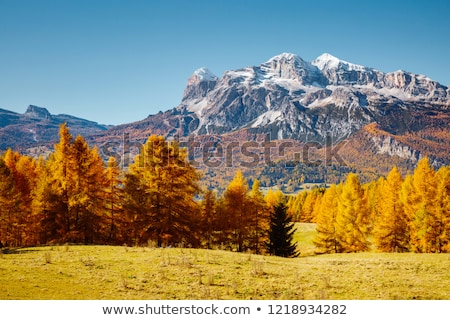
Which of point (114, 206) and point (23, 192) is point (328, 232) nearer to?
point (114, 206)

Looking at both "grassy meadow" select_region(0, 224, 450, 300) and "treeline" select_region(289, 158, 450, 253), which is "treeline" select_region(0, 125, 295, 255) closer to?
"grassy meadow" select_region(0, 224, 450, 300)

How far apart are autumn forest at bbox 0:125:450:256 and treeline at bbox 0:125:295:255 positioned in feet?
0.30

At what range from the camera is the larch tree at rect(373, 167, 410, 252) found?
146 feet

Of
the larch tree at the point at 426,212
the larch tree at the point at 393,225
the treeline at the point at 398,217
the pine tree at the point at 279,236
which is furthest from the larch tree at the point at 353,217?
the pine tree at the point at 279,236

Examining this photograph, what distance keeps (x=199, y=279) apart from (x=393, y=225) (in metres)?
37.8

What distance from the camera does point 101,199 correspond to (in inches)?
1291

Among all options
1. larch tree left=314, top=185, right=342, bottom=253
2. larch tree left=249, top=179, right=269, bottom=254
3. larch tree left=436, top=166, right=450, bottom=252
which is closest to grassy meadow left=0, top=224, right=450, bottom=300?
larch tree left=436, top=166, right=450, bottom=252

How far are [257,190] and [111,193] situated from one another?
817 inches

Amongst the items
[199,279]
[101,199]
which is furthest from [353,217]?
[199,279]

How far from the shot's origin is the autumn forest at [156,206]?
31.2 meters

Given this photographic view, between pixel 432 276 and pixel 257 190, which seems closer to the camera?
pixel 432 276
